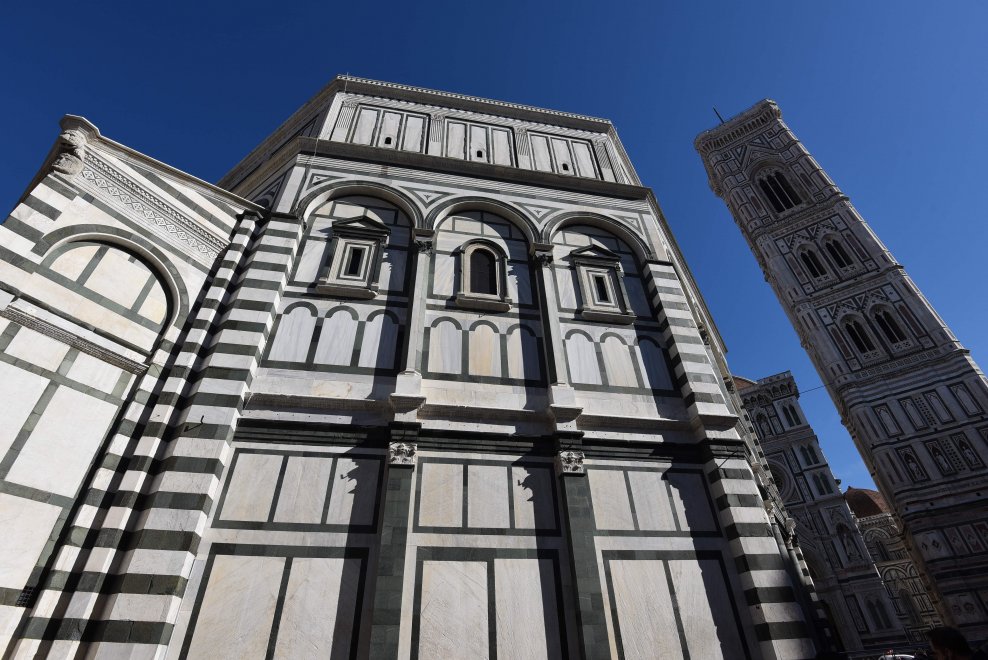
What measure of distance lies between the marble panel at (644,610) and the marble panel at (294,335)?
550 centimetres

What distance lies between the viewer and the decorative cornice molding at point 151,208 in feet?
23.8

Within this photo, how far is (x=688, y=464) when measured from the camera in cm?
751

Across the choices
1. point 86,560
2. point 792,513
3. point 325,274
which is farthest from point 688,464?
point 792,513

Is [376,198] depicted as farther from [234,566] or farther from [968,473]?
[968,473]

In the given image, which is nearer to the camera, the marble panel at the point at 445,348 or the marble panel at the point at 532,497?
the marble panel at the point at 532,497

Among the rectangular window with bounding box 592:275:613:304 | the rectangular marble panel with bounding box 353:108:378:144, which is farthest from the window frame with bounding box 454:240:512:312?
the rectangular marble panel with bounding box 353:108:378:144

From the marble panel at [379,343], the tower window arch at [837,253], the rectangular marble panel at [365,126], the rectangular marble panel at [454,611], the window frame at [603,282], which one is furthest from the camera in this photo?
the tower window arch at [837,253]

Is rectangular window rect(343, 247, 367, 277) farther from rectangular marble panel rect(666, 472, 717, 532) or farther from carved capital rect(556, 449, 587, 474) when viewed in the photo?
rectangular marble panel rect(666, 472, 717, 532)

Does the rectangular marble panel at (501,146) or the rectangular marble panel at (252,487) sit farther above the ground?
the rectangular marble panel at (501,146)

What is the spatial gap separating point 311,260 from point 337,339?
1918mm

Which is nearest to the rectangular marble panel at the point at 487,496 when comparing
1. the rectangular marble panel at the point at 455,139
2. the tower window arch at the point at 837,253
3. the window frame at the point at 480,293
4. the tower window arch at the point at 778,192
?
the window frame at the point at 480,293

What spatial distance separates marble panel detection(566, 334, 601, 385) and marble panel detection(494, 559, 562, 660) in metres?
2.99

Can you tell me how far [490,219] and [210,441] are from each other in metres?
6.70

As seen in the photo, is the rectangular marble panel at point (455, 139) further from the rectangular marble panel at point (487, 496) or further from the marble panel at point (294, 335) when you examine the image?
the rectangular marble panel at point (487, 496)
